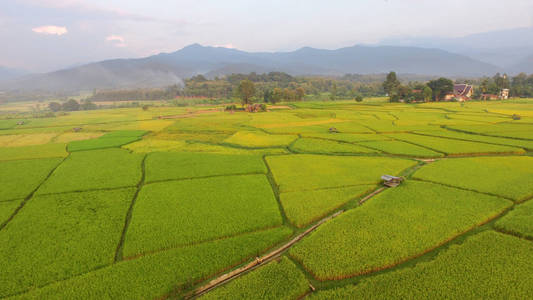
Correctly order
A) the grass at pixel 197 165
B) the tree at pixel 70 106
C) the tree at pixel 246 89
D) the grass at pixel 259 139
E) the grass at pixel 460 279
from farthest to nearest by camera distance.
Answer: the tree at pixel 70 106, the tree at pixel 246 89, the grass at pixel 259 139, the grass at pixel 197 165, the grass at pixel 460 279

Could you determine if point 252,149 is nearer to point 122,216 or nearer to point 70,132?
point 122,216

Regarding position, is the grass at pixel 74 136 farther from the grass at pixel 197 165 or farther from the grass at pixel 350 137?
the grass at pixel 350 137

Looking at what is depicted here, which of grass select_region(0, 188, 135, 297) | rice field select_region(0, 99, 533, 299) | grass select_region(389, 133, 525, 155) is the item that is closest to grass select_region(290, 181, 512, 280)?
rice field select_region(0, 99, 533, 299)

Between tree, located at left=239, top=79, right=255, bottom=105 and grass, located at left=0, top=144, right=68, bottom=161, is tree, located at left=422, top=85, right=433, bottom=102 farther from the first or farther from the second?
grass, located at left=0, top=144, right=68, bottom=161

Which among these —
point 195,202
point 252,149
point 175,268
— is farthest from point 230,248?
point 252,149

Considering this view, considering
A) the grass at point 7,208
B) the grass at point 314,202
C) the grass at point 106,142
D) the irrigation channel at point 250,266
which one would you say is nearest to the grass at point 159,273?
the irrigation channel at point 250,266

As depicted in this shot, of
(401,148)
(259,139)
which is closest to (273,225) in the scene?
(401,148)

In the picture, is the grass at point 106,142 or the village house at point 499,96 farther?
the village house at point 499,96
